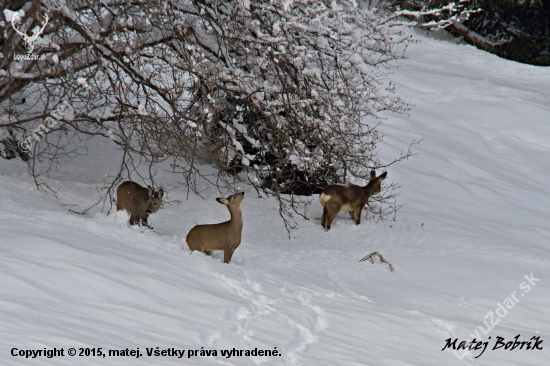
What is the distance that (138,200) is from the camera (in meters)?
9.31

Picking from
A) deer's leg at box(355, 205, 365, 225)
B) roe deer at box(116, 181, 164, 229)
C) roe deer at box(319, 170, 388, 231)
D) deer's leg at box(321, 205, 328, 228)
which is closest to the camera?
roe deer at box(116, 181, 164, 229)

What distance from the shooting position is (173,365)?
4.02 metres

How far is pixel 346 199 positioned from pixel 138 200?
141 inches

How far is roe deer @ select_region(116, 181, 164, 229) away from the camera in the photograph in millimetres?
9312

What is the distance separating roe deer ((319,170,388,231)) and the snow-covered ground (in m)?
0.25

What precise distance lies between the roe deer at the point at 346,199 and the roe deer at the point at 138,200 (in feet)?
9.68

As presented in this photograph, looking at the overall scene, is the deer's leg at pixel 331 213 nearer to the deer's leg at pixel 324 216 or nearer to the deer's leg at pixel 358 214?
the deer's leg at pixel 324 216

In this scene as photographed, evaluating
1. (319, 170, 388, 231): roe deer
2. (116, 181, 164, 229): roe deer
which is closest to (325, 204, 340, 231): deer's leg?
(319, 170, 388, 231): roe deer

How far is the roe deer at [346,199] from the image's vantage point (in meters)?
10.7

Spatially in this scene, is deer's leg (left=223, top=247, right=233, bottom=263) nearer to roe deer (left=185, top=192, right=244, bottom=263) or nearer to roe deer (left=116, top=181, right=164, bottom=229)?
roe deer (left=185, top=192, right=244, bottom=263)

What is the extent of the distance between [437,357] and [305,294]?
2.01 m

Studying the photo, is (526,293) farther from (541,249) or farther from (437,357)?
(437,357)

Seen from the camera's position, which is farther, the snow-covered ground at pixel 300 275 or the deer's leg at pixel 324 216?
the deer's leg at pixel 324 216

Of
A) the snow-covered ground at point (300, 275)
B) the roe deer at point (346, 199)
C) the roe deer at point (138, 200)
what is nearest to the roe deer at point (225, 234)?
the snow-covered ground at point (300, 275)
